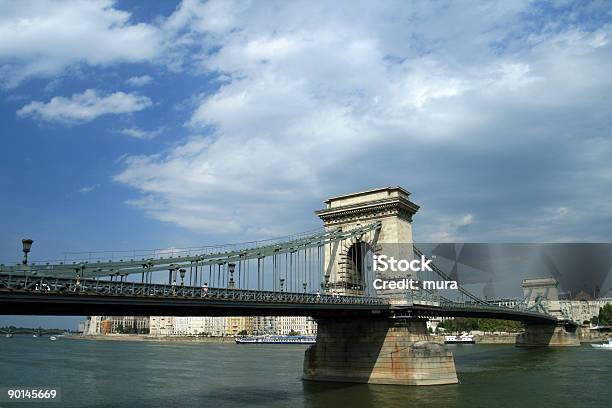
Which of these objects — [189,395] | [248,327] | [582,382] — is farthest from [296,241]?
[248,327]

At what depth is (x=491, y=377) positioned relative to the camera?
45.8m

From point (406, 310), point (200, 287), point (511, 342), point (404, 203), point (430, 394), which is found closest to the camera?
point (200, 287)

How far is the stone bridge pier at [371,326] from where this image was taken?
3781cm

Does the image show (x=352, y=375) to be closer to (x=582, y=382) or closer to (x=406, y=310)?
(x=406, y=310)

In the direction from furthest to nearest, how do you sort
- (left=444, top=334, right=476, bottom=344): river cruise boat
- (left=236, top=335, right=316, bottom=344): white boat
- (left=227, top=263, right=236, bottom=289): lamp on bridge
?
1. (left=236, top=335, right=316, bottom=344): white boat
2. (left=444, top=334, right=476, bottom=344): river cruise boat
3. (left=227, top=263, right=236, bottom=289): lamp on bridge

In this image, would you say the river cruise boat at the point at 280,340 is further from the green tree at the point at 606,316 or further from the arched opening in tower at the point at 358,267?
the arched opening in tower at the point at 358,267

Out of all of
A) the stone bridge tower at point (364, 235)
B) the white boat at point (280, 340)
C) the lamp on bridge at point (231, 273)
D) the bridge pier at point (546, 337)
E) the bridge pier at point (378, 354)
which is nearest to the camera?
the lamp on bridge at point (231, 273)

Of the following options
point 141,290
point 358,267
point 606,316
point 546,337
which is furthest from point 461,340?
point 141,290

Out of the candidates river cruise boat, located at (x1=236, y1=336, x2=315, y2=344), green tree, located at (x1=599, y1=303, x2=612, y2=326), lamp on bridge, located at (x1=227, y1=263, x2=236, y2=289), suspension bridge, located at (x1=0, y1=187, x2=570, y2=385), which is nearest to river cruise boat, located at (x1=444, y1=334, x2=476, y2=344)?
river cruise boat, located at (x1=236, y1=336, x2=315, y2=344)

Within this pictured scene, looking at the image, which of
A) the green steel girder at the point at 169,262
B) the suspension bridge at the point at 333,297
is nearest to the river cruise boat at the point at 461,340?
the suspension bridge at the point at 333,297

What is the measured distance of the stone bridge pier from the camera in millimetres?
37812

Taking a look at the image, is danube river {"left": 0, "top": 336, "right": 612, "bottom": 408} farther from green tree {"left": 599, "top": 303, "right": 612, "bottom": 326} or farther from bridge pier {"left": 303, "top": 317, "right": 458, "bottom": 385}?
green tree {"left": 599, "top": 303, "right": 612, "bottom": 326}

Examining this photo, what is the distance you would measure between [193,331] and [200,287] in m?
171

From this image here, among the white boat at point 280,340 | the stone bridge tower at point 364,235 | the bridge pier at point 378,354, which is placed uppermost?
the stone bridge tower at point 364,235
